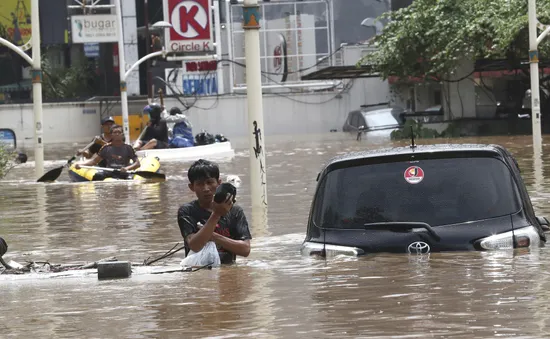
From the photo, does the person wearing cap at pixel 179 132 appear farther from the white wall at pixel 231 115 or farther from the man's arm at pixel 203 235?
the man's arm at pixel 203 235

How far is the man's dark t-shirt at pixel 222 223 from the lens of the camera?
9445mm

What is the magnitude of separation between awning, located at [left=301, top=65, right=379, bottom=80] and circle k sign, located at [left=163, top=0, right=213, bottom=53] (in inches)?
158

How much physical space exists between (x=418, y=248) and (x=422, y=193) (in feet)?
1.28

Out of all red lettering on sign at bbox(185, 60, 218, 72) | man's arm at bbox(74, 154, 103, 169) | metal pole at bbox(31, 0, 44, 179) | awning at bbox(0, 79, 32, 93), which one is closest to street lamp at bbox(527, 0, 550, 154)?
man's arm at bbox(74, 154, 103, 169)

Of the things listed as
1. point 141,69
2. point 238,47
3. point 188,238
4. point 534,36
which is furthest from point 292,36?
point 188,238

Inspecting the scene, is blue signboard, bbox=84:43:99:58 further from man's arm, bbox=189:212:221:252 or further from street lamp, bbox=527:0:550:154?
man's arm, bbox=189:212:221:252

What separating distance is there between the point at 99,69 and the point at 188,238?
59310 mm

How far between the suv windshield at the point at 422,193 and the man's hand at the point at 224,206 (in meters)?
0.78

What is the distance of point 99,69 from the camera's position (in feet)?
222

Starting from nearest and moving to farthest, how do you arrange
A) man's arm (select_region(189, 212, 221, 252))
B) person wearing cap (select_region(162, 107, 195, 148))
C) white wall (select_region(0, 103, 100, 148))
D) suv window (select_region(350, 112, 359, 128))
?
man's arm (select_region(189, 212, 221, 252))
person wearing cap (select_region(162, 107, 195, 148))
suv window (select_region(350, 112, 359, 128))
white wall (select_region(0, 103, 100, 148))

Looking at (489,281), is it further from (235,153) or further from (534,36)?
(235,153)

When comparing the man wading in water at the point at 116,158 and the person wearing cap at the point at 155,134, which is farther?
the person wearing cap at the point at 155,134

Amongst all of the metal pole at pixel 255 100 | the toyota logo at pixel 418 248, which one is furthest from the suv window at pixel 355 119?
the toyota logo at pixel 418 248

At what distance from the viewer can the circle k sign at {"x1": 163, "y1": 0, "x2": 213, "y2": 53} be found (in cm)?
4541
